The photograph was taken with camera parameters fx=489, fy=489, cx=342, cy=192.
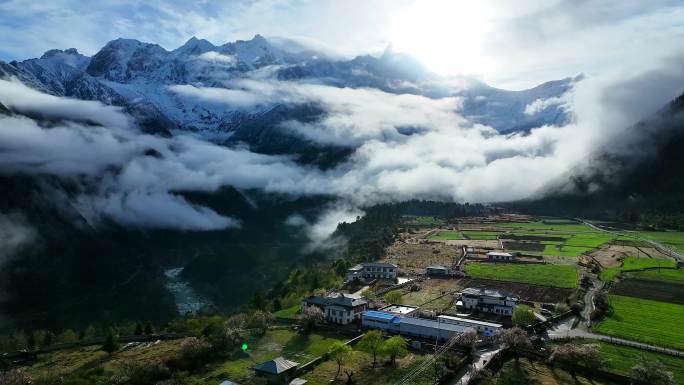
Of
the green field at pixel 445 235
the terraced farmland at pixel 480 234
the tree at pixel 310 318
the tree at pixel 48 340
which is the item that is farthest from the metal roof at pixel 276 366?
the terraced farmland at pixel 480 234

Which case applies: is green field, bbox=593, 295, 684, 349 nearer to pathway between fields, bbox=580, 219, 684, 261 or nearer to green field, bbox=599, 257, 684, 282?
green field, bbox=599, 257, 684, 282

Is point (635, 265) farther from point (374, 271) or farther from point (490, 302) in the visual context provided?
point (374, 271)

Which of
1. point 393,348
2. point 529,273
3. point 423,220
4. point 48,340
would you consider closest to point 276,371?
point 393,348

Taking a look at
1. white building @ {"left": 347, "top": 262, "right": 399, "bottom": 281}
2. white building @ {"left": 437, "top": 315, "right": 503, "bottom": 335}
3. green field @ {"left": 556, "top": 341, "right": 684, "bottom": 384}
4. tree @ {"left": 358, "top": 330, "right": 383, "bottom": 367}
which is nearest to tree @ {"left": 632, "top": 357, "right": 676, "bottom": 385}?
green field @ {"left": 556, "top": 341, "right": 684, "bottom": 384}

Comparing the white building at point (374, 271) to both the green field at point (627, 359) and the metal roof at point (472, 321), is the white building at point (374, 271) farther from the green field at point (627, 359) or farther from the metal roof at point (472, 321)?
the green field at point (627, 359)

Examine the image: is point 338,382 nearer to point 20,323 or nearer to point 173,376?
point 173,376

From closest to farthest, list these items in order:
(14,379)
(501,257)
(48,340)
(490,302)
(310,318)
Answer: (14,379) < (310,318) < (490,302) < (48,340) < (501,257)
